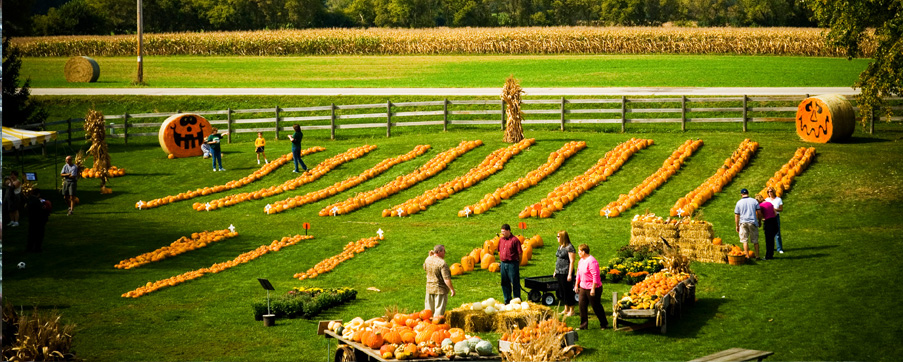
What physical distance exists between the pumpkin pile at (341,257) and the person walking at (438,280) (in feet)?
17.3

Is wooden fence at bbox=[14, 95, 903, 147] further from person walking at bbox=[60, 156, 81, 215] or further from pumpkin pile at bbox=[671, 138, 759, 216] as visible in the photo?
person walking at bbox=[60, 156, 81, 215]

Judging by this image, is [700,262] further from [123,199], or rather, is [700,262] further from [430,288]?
[123,199]

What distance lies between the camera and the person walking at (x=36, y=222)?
907 inches

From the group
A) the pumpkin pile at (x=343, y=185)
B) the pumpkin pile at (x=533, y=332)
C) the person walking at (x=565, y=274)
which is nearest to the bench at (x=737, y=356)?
the pumpkin pile at (x=533, y=332)

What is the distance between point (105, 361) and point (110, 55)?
73.2 metres

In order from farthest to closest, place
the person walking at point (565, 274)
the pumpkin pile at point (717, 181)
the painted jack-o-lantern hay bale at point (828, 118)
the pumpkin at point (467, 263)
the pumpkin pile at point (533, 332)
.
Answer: the painted jack-o-lantern hay bale at point (828, 118) < the pumpkin pile at point (717, 181) < the pumpkin at point (467, 263) < the person walking at point (565, 274) < the pumpkin pile at point (533, 332)

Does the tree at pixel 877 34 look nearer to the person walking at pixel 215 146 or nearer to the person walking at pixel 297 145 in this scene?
→ the person walking at pixel 297 145

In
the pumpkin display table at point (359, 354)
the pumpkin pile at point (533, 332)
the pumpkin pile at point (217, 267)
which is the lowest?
the pumpkin pile at point (217, 267)

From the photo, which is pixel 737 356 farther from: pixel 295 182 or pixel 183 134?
pixel 183 134

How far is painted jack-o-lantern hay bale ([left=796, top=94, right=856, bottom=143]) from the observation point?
32.1 meters

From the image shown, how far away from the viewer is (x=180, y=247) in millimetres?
23172

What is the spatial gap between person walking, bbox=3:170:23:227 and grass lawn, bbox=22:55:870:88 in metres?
29.5

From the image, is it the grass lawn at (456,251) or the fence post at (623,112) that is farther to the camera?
the fence post at (623,112)

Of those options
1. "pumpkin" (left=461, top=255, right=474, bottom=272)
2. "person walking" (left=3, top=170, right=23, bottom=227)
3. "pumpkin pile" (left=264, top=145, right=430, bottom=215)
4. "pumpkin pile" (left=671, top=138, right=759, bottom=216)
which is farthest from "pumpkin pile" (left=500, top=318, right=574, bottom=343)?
"person walking" (left=3, top=170, right=23, bottom=227)
